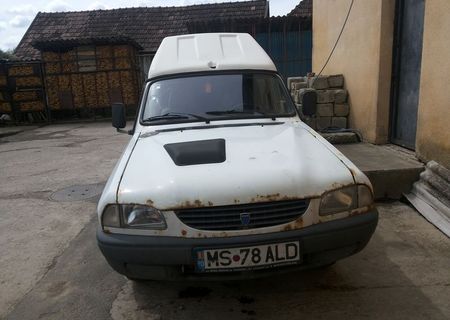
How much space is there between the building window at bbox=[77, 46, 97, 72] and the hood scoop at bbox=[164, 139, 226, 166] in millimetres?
14564

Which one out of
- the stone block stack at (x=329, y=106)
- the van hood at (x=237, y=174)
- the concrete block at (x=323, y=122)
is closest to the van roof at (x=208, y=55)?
the van hood at (x=237, y=174)

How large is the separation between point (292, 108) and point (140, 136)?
4.84 feet

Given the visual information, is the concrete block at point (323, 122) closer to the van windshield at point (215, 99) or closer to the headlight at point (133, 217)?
the van windshield at point (215, 99)

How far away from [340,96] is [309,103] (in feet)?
10.6

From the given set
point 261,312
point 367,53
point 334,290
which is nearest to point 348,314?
point 334,290

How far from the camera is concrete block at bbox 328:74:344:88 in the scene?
731cm

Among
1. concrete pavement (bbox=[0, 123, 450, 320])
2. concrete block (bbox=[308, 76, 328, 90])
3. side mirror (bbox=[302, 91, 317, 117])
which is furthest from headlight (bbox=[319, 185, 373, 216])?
concrete block (bbox=[308, 76, 328, 90])

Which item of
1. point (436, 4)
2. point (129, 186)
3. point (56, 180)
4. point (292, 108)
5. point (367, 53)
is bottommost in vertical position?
point (56, 180)

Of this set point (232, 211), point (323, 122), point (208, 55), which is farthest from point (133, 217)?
point (323, 122)

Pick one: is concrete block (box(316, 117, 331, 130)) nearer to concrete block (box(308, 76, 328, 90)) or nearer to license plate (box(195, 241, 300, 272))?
concrete block (box(308, 76, 328, 90))

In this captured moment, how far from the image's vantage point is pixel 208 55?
421 cm

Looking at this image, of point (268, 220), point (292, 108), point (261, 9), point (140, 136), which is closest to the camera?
point (268, 220)

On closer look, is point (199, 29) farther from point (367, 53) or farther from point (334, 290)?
point (334, 290)

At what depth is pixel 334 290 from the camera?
2.88 metres
